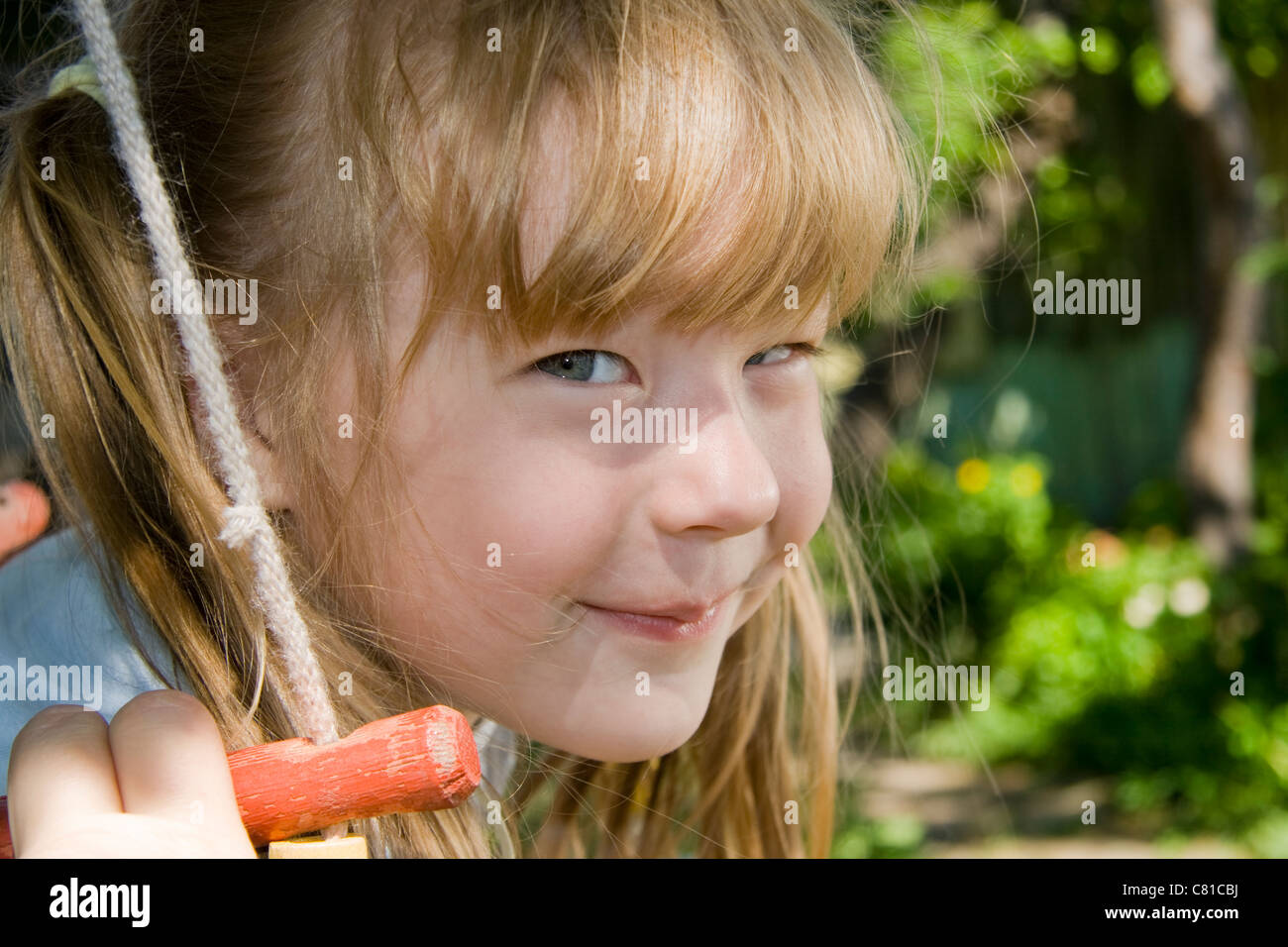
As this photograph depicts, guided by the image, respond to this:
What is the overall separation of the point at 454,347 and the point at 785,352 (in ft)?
0.79

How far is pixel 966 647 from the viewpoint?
3387 mm

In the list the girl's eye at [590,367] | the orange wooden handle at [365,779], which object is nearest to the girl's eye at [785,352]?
the girl's eye at [590,367]

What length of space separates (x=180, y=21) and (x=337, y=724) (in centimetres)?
51

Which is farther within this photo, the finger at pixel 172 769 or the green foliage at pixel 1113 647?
the green foliage at pixel 1113 647

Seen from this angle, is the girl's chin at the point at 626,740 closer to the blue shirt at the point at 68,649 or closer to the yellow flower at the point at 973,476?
the blue shirt at the point at 68,649

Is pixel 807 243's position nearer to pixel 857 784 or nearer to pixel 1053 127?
pixel 857 784

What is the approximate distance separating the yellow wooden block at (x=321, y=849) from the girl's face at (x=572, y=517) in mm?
193

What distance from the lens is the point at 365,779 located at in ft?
1.88

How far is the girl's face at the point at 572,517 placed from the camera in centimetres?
72

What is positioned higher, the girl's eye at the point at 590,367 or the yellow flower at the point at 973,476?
the yellow flower at the point at 973,476

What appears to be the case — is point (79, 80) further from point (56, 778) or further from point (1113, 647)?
point (1113, 647)

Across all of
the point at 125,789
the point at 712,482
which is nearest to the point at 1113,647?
the point at 712,482

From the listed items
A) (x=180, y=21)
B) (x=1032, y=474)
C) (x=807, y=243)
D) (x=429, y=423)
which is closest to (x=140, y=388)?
(x=429, y=423)

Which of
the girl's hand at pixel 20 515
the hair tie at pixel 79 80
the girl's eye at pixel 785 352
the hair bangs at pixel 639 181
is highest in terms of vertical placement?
the hair tie at pixel 79 80
